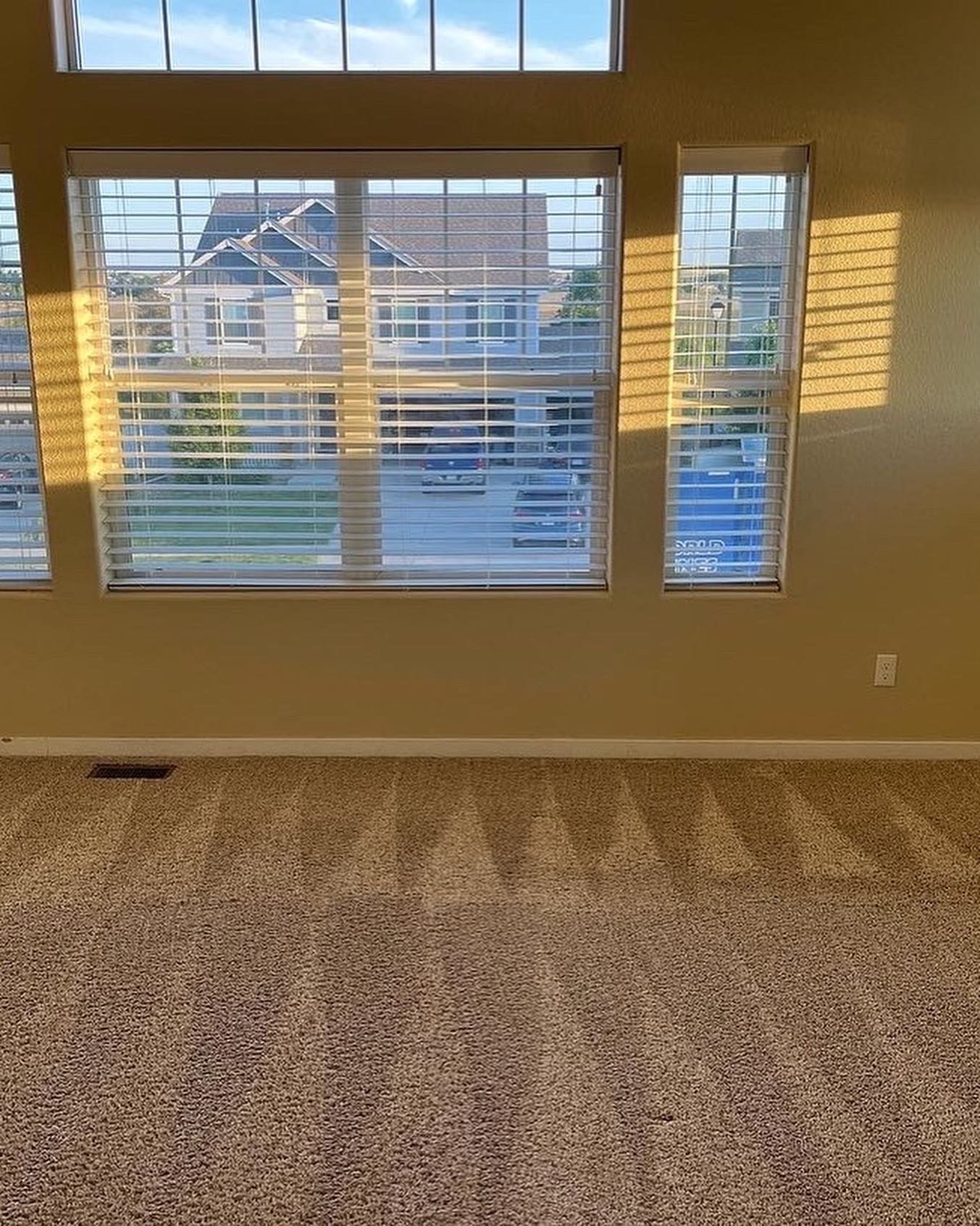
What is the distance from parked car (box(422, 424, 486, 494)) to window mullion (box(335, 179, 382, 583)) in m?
0.18

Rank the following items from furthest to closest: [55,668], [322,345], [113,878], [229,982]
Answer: [55,668] < [322,345] < [113,878] < [229,982]

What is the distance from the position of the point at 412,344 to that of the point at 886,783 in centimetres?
222

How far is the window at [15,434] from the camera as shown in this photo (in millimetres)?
3016

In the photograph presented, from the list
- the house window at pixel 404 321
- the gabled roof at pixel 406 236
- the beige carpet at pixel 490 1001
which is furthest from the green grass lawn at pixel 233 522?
the beige carpet at pixel 490 1001

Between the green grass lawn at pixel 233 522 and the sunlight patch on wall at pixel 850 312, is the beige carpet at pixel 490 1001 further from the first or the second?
the sunlight patch on wall at pixel 850 312

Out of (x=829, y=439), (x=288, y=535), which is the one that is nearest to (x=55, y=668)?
(x=288, y=535)

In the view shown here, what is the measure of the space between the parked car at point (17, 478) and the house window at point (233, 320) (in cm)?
79

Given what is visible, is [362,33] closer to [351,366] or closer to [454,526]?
[351,366]

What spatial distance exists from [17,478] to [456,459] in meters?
1.56

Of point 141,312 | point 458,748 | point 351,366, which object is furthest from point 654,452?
point 141,312

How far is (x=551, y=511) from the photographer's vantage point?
322 cm

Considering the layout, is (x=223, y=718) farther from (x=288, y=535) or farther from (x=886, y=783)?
(x=886, y=783)

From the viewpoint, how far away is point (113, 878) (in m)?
2.52

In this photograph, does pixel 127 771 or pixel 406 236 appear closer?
pixel 406 236
